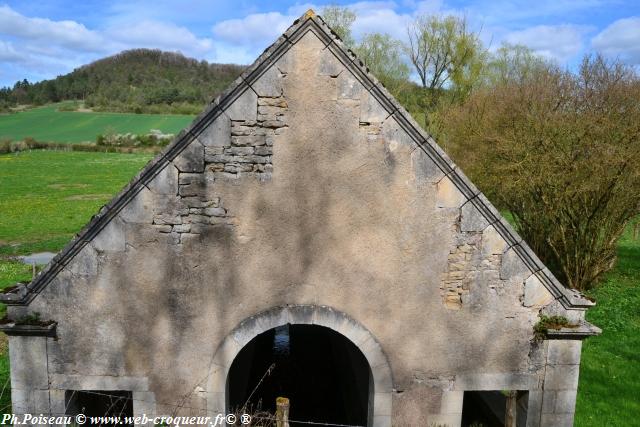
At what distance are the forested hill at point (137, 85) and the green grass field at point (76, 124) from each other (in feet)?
17.8

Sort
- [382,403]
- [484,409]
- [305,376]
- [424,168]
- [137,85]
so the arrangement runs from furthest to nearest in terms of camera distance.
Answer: [137,85] → [305,376] → [484,409] → [382,403] → [424,168]

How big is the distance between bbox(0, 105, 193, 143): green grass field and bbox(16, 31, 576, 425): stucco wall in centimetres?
5568

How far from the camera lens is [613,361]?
10211mm

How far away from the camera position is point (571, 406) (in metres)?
5.90

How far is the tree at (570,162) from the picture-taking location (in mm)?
12750

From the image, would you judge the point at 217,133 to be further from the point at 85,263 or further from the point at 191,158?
the point at 85,263

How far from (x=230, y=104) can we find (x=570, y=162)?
1128 centimetres

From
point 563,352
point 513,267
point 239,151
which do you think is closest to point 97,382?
point 239,151

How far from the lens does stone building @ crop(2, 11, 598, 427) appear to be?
17.2ft

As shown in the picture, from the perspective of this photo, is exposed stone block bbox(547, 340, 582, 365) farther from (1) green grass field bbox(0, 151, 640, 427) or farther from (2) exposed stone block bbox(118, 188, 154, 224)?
(2) exposed stone block bbox(118, 188, 154, 224)

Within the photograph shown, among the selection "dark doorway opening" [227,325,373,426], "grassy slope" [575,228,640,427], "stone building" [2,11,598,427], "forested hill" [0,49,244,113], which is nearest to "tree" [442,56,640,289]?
"grassy slope" [575,228,640,427]

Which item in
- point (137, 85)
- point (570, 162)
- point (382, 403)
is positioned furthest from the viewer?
point (137, 85)

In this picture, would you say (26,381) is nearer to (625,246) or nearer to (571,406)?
(571,406)

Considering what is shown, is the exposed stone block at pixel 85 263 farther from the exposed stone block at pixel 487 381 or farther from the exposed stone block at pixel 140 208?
the exposed stone block at pixel 487 381
